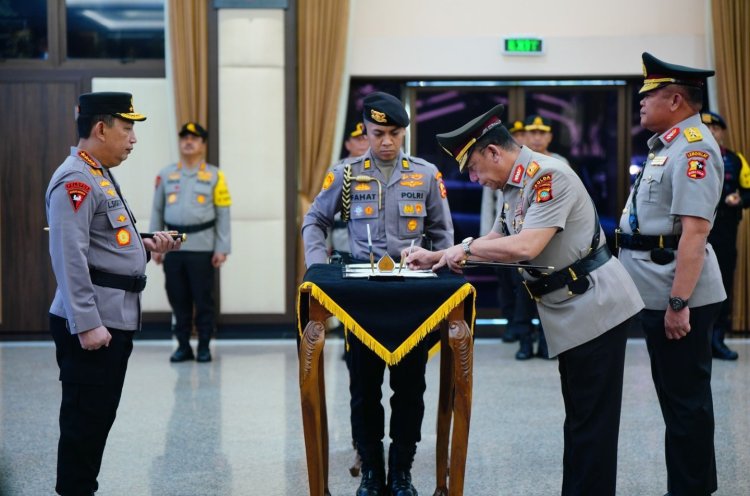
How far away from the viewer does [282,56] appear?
771cm

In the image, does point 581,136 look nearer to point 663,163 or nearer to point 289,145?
point 289,145

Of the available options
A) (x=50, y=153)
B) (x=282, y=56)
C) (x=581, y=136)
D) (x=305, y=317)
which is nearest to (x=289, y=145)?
(x=282, y=56)

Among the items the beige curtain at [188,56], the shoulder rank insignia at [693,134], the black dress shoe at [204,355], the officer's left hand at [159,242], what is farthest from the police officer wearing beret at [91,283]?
the beige curtain at [188,56]

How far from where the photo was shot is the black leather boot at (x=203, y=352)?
6.75 metres

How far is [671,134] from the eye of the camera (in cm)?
341

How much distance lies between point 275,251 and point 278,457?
3.66 m

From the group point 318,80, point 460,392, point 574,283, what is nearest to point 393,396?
point 460,392

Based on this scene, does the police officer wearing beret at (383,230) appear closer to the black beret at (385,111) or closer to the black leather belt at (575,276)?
the black beret at (385,111)

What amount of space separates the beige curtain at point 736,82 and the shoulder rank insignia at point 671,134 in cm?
464

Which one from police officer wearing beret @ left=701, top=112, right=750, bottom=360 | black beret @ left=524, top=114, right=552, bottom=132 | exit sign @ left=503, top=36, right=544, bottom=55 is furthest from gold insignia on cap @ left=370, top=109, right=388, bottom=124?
exit sign @ left=503, top=36, right=544, bottom=55

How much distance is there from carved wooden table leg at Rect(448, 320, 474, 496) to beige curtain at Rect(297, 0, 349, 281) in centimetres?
467

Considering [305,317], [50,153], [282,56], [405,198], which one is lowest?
[305,317]

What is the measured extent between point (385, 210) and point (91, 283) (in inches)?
48.1

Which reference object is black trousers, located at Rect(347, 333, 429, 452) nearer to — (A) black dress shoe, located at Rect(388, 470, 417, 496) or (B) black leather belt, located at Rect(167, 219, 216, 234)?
(A) black dress shoe, located at Rect(388, 470, 417, 496)
